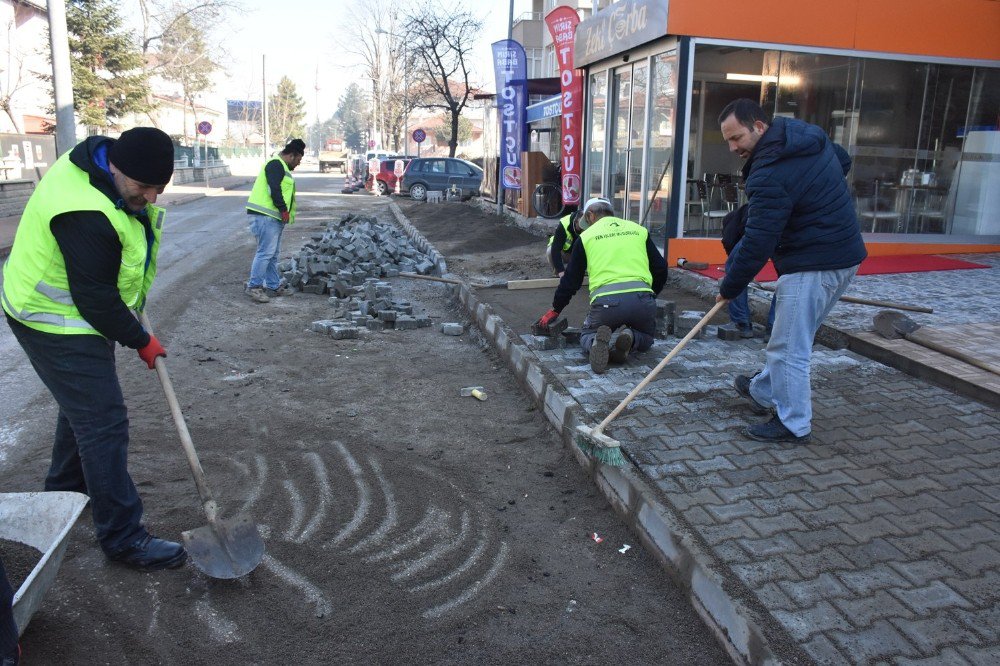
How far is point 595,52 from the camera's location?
1223 cm

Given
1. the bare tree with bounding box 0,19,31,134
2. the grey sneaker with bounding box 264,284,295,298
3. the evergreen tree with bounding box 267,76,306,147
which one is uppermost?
the evergreen tree with bounding box 267,76,306,147

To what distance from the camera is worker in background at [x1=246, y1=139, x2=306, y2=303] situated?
923cm

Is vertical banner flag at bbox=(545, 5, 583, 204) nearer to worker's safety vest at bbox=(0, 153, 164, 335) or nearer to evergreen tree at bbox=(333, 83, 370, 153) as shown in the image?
worker's safety vest at bbox=(0, 153, 164, 335)

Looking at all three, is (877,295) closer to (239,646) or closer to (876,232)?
(876,232)

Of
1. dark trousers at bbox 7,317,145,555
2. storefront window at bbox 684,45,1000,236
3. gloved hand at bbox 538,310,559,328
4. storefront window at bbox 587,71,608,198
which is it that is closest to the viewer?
dark trousers at bbox 7,317,145,555

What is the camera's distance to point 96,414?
3.23 m

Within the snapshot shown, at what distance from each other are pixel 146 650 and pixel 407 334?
5.09m

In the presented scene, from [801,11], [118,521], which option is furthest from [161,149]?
[801,11]

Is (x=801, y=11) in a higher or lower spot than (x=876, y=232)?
higher

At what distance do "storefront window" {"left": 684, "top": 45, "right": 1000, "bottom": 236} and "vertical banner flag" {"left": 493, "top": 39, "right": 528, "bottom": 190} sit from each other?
7256mm

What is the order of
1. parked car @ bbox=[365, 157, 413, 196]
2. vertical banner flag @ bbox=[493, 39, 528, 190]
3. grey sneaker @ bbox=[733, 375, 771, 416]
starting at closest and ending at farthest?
grey sneaker @ bbox=[733, 375, 771, 416] → vertical banner flag @ bbox=[493, 39, 528, 190] → parked car @ bbox=[365, 157, 413, 196]

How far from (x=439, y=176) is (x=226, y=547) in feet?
83.6

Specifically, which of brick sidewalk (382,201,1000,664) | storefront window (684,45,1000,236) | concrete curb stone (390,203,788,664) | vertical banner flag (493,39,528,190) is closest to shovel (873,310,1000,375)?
brick sidewalk (382,201,1000,664)

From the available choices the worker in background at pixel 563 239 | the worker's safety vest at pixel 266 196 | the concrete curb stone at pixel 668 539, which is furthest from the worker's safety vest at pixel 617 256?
the worker's safety vest at pixel 266 196
